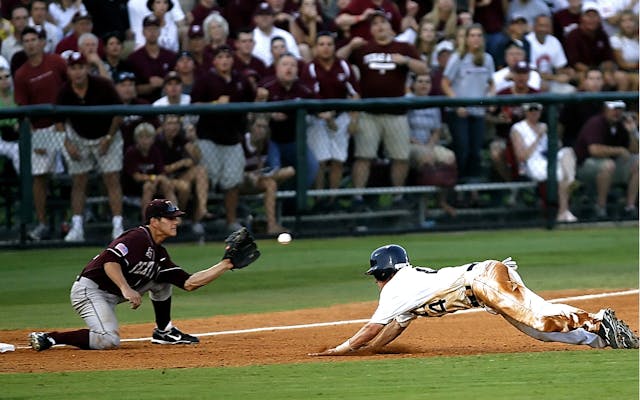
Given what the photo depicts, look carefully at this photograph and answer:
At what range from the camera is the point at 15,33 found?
51.1ft

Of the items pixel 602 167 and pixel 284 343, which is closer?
pixel 284 343

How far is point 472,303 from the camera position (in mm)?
8844

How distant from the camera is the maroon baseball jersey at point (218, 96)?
15266mm

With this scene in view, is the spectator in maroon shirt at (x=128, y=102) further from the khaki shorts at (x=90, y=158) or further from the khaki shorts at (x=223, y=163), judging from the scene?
the khaki shorts at (x=223, y=163)

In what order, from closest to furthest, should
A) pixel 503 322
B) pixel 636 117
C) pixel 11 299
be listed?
1. pixel 503 322
2. pixel 11 299
3. pixel 636 117

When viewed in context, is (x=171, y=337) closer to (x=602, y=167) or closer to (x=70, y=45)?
(x=70, y=45)

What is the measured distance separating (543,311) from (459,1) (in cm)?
1160

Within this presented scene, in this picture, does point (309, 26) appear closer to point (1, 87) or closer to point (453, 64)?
point (453, 64)

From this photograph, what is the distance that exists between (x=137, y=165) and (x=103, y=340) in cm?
511

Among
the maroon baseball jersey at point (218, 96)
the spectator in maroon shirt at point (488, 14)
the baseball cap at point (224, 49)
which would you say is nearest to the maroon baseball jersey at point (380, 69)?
the maroon baseball jersey at point (218, 96)

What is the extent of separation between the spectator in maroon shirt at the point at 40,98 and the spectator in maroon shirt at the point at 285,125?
7.90 feet

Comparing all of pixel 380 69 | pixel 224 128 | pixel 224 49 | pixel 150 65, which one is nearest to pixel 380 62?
pixel 380 69

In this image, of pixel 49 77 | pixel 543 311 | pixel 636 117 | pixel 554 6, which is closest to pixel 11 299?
pixel 49 77

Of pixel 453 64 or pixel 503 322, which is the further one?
pixel 453 64
